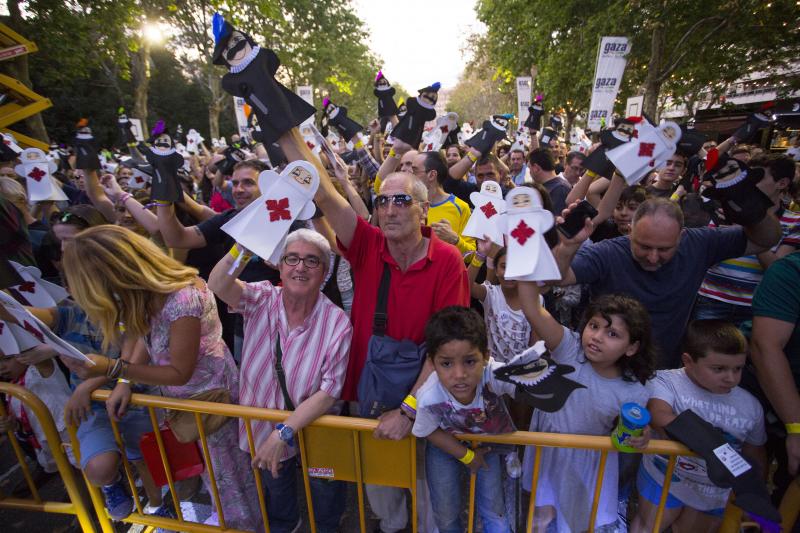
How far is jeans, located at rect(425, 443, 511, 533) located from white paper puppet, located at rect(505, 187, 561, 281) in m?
1.06

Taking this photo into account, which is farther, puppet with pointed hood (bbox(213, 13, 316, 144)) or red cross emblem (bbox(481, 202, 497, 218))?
red cross emblem (bbox(481, 202, 497, 218))

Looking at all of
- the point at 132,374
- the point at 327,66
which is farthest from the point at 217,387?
the point at 327,66

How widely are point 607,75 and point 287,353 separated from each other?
9.20 m

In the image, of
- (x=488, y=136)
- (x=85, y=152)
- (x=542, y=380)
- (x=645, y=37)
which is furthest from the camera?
(x=645, y=37)

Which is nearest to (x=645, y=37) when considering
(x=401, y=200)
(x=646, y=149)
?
(x=646, y=149)

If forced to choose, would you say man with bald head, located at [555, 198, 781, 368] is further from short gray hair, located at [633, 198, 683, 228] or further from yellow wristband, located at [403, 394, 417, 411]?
yellow wristband, located at [403, 394, 417, 411]

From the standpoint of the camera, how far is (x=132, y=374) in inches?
78.8

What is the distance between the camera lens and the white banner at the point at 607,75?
8219 millimetres

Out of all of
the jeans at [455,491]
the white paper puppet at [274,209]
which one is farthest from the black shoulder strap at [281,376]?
the jeans at [455,491]

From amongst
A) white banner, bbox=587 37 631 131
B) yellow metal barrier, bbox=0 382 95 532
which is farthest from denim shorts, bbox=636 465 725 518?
white banner, bbox=587 37 631 131

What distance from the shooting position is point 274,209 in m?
1.83

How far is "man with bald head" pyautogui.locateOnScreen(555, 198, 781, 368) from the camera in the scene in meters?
2.30

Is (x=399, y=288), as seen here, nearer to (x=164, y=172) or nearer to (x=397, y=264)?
(x=397, y=264)

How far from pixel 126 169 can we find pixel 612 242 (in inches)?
274
